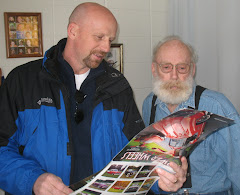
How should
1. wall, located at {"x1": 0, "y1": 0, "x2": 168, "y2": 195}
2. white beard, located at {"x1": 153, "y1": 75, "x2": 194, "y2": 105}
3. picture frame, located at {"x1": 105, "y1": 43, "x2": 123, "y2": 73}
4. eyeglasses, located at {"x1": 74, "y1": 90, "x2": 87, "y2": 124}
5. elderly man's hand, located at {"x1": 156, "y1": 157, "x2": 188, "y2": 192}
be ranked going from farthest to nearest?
1. picture frame, located at {"x1": 105, "y1": 43, "x2": 123, "y2": 73}
2. wall, located at {"x1": 0, "y1": 0, "x2": 168, "y2": 195}
3. white beard, located at {"x1": 153, "y1": 75, "x2": 194, "y2": 105}
4. eyeglasses, located at {"x1": 74, "y1": 90, "x2": 87, "y2": 124}
5. elderly man's hand, located at {"x1": 156, "y1": 157, "x2": 188, "y2": 192}

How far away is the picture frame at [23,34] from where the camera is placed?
2.47 meters

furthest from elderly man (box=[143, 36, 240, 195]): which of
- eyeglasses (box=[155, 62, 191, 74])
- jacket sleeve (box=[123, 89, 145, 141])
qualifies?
jacket sleeve (box=[123, 89, 145, 141])

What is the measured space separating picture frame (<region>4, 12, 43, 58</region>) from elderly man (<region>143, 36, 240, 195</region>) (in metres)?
1.36

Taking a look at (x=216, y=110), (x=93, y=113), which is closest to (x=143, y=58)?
(x=216, y=110)

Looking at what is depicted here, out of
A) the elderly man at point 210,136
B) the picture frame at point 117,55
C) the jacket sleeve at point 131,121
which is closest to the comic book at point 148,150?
the jacket sleeve at point 131,121

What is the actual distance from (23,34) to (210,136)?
71.9 inches

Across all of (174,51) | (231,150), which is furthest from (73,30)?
(231,150)

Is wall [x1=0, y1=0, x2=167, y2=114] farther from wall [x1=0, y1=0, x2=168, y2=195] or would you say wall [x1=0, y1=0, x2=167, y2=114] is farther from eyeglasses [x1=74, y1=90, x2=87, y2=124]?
eyeglasses [x1=74, y1=90, x2=87, y2=124]

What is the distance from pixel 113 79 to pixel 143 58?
160 cm

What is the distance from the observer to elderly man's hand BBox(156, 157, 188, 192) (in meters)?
1.02

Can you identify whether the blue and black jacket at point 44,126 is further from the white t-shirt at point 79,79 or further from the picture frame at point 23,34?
the picture frame at point 23,34

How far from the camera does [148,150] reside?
91cm

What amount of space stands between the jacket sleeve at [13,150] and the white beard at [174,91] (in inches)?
30.3

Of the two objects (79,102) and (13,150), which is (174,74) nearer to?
(79,102)
